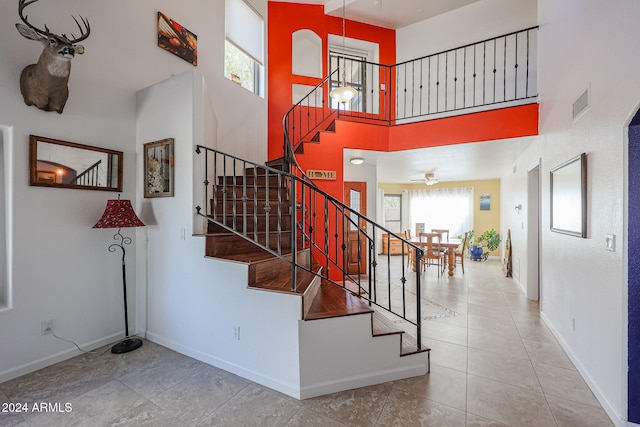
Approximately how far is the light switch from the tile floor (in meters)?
1.16

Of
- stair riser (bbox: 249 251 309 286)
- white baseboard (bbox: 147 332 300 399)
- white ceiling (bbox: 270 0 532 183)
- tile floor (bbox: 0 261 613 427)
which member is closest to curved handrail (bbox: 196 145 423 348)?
stair riser (bbox: 249 251 309 286)

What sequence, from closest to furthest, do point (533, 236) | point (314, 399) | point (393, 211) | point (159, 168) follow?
point (314, 399) → point (159, 168) → point (533, 236) → point (393, 211)

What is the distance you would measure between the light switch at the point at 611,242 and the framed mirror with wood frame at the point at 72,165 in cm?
429

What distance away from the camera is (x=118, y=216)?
2.56 meters

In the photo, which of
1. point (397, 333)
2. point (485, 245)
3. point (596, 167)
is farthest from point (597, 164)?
Answer: point (485, 245)

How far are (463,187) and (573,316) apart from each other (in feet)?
22.5

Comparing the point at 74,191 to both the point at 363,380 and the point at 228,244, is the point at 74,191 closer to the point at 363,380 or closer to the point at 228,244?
the point at 228,244

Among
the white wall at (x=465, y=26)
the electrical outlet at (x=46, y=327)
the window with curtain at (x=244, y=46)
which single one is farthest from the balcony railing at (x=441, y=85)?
the electrical outlet at (x=46, y=327)

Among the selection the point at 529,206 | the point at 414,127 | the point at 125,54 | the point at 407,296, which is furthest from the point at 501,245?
the point at 125,54

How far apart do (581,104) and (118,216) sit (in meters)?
4.28

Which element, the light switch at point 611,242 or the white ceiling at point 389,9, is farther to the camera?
the white ceiling at point 389,9

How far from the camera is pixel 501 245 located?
25.7 feet

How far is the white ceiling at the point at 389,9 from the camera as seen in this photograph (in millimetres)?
5160

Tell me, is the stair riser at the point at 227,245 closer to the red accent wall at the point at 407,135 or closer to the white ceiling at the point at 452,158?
the red accent wall at the point at 407,135
